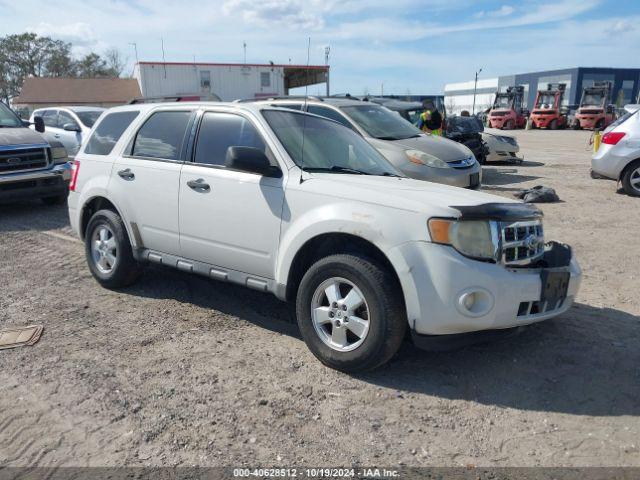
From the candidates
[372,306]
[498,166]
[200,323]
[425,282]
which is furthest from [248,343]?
[498,166]

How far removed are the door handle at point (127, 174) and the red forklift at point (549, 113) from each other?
41603 millimetres

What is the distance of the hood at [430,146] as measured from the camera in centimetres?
877

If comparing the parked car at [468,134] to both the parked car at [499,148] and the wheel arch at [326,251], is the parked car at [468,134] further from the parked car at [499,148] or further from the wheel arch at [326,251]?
the wheel arch at [326,251]

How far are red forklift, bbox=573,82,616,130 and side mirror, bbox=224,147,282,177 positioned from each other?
→ 39.6 meters

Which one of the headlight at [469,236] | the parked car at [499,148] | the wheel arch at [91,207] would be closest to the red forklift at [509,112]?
the parked car at [499,148]

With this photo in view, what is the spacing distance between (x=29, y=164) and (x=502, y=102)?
42.8 meters

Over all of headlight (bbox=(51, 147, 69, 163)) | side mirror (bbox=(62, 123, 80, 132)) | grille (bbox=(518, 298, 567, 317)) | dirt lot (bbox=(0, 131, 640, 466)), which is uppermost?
side mirror (bbox=(62, 123, 80, 132))

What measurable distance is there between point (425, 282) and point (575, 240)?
4.72 meters

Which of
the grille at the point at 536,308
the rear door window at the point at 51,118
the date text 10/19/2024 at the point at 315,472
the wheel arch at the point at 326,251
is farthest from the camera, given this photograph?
the rear door window at the point at 51,118

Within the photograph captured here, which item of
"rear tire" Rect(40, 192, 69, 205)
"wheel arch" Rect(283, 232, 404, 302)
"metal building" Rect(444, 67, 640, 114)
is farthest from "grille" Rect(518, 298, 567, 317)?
"metal building" Rect(444, 67, 640, 114)

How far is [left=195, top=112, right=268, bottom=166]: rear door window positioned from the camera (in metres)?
4.43

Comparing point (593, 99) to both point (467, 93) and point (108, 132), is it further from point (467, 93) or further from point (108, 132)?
point (467, 93)

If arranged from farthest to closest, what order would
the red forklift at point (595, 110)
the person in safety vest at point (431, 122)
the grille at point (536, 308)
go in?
the red forklift at point (595, 110) → the person in safety vest at point (431, 122) → the grille at point (536, 308)

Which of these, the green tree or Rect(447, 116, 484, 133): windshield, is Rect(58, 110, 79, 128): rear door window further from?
the green tree
